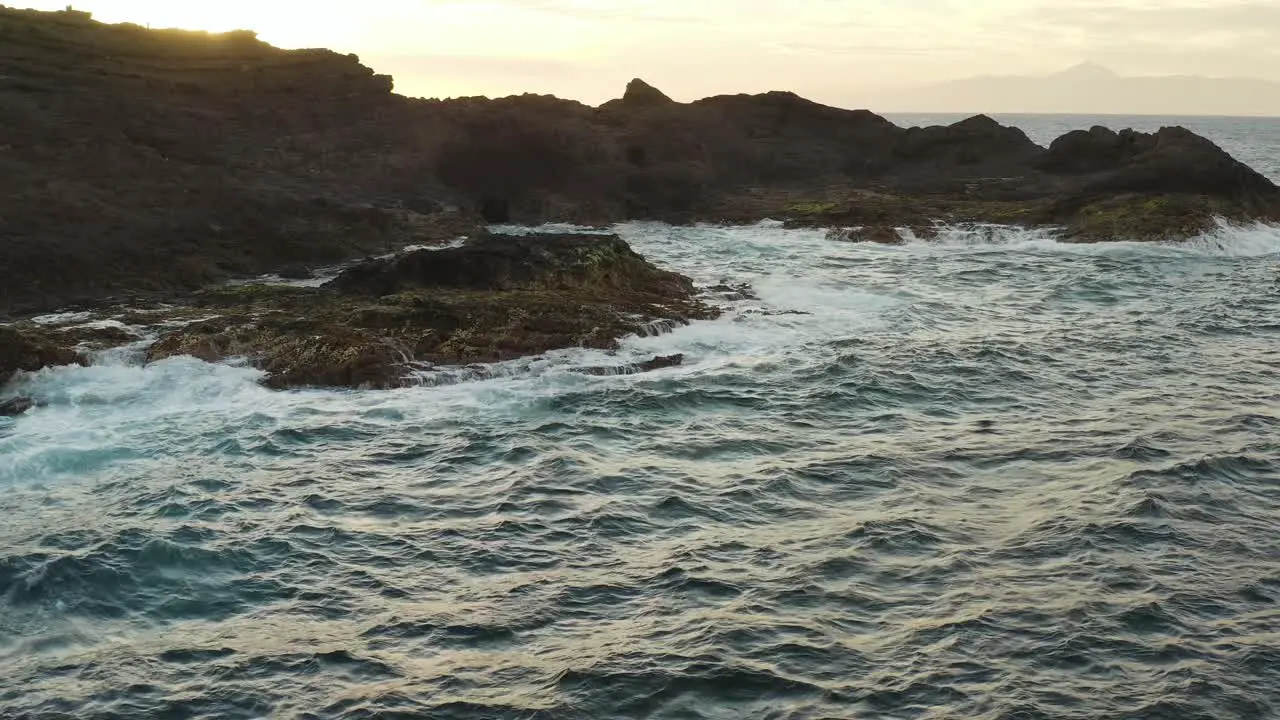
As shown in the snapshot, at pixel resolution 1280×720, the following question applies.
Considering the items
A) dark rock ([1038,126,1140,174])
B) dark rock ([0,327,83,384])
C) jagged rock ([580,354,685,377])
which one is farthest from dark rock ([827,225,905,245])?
dark rock ([0,327,83,384])

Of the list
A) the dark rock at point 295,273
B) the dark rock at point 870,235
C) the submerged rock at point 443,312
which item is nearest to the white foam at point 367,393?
the submerged rock at point 443,312

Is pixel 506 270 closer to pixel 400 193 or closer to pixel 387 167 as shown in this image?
pixel 400 193

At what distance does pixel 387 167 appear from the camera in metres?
64.4

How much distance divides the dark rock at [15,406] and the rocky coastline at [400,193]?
0.39ft

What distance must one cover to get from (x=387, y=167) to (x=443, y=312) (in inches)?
1380

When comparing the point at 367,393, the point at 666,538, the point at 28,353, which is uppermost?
the point at 28,353

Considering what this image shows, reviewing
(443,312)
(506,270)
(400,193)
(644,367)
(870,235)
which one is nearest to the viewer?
(644,367)

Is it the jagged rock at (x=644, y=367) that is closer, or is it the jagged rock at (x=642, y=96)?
the jagged rock at (x=644, y=367)

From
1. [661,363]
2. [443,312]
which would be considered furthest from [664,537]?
[443,312]

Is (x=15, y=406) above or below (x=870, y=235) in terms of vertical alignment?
below

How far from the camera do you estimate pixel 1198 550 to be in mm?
18672

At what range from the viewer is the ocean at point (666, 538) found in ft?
47.7

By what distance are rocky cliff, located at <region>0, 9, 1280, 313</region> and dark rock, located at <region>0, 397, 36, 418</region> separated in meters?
10.0

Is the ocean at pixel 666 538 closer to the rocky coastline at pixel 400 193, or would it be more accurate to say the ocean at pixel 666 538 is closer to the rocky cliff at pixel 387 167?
the rocky coastline at pixel 400 193
